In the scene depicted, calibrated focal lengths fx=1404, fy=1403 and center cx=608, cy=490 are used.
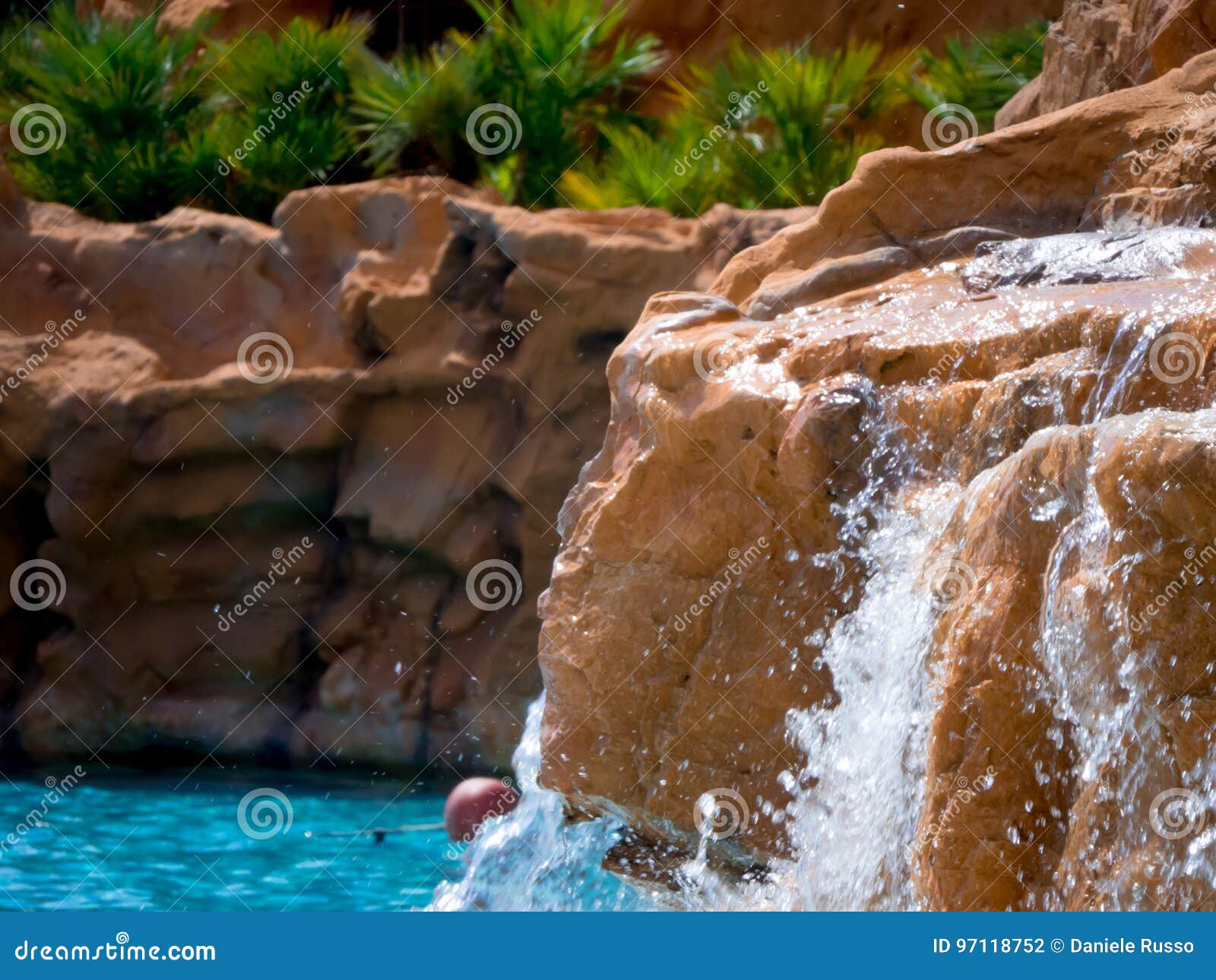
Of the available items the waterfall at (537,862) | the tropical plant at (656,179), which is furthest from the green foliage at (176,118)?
the waterfall at (537,862)

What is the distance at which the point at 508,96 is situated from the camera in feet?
33.9

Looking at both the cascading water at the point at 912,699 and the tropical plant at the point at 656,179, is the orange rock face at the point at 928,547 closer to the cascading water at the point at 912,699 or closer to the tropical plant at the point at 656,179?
the cascading water at the point at 912,699

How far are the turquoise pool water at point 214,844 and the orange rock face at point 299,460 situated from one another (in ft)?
2.13

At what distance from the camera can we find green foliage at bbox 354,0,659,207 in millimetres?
10203

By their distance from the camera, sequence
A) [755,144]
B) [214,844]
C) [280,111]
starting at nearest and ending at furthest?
[214,844]
[755,144]
[280,111]

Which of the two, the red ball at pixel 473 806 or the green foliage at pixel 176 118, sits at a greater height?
the green foliage at pixel 176 118

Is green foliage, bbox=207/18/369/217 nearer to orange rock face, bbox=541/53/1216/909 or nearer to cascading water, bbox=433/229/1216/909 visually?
orange rock face, bbox=541/53/1216/909

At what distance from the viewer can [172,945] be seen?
247cm

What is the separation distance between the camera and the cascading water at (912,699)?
2465mm

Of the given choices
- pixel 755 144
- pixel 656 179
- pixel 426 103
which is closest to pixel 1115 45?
pixel 656 179

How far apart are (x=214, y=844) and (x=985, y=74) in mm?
6830

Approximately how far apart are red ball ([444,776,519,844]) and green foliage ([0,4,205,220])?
20.7 ft

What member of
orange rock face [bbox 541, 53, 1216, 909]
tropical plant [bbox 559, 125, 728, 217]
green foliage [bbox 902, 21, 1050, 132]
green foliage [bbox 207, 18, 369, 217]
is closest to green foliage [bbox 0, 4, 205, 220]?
green foliage [bbox 207, 18, 369, 217]

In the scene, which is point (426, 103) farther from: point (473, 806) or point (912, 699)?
point (912, 699)
